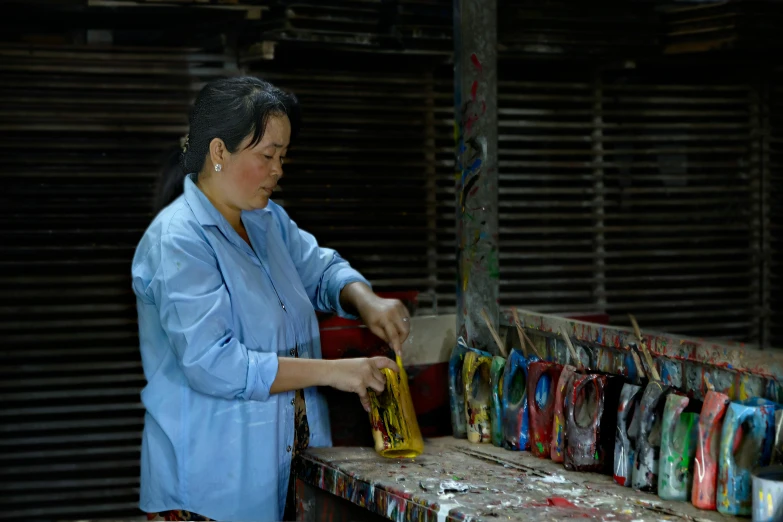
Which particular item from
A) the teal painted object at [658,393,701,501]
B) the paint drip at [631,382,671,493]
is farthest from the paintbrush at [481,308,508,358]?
the teal painted object at [658,393,701,501]

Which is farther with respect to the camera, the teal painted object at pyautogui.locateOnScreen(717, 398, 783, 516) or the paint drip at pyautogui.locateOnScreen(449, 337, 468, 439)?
the paint drip at pyautogui.locateOnScreen(449, 337, 468, 439)

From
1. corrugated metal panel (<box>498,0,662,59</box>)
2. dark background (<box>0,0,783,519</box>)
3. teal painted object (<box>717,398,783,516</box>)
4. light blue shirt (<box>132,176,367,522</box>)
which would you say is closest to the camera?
teal painted object (<box>717,398,783,516</box>)

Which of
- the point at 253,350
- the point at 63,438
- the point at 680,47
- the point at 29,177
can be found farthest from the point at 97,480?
the point at 680,47

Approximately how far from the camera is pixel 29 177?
562 cm

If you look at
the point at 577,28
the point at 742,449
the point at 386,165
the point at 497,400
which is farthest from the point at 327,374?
the point at 577,28

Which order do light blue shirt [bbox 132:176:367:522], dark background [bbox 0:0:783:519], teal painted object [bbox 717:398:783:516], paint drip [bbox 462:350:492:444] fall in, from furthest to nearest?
dark background [bbox 0:0:783:519] → paint drip [bbox 462:350:492:444] → light blue shirt [bbox 132:176:367:522] → teal painted object [bbox 717:398:783:516]

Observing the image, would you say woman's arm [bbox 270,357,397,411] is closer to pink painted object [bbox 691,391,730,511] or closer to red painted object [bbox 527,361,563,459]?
red painted object [bbox 527,361,563,459]

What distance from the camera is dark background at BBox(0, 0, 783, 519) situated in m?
5.63

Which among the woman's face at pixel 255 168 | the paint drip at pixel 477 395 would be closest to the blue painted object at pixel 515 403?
the paint drip at pixel 477 395

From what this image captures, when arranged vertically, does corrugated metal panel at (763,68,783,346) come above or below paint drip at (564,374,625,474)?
above

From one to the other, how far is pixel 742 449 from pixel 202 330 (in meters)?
1.55

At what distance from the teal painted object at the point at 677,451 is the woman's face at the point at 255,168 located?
4.68 feet

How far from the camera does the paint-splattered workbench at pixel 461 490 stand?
2.61 m

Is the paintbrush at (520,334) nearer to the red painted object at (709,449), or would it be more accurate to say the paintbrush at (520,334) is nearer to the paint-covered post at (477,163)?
the paint-covered post at (477,163)
